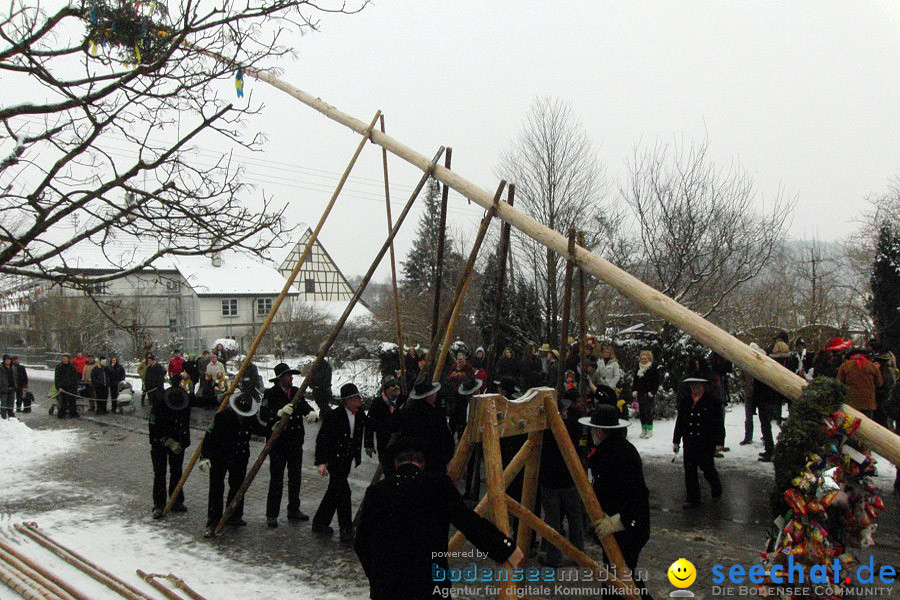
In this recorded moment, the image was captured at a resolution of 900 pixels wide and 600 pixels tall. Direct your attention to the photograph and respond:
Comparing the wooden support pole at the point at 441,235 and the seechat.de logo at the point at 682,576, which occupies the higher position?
the wooden support pole at the point at 441,235

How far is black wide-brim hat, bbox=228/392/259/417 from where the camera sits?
315 inches

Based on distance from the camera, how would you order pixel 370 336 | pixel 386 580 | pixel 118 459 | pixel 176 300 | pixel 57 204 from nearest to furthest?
1. pixel 386 580
2. pixel 57 204
3. pixel 118 459
4. pixel 370 336
5. pixel 176 300

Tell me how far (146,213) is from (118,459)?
7.25 m

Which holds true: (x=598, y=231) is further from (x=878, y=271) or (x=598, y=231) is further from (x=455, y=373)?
(x=878, y=271)

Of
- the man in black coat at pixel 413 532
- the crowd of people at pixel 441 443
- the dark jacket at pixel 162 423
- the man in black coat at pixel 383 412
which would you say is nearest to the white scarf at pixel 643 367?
the crowd of people at pixel 441 443

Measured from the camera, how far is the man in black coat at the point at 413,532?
3818 mm

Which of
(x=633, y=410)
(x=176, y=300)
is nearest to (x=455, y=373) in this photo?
(x=633, y=410)

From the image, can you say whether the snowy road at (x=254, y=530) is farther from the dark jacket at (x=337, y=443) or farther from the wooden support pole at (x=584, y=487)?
the wooden support pole at (x=584, y=487)

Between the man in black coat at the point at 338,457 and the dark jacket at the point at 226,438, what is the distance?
3.40 feet

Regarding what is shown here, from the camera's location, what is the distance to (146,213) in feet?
23.2

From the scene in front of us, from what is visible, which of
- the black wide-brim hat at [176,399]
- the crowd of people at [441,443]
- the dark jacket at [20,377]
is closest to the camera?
the crowd of people at [441,443]

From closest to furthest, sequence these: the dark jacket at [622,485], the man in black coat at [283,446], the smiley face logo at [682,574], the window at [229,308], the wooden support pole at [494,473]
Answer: the wooden support pole at [494,473], the dark jacket at [622,485], the smiley face logo at [682,574], the man in black coat at [283,446], the window at [229,308]

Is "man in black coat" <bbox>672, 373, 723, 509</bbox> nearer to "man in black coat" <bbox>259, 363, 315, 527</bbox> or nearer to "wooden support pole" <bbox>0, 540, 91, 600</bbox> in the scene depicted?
"man in black coat" <bbox>259, 363, 315, 527</bbox>

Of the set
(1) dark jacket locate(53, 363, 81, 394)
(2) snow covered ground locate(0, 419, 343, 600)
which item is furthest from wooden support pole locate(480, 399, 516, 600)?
(1) dark jacket locate(53, 363, 81, 394)
